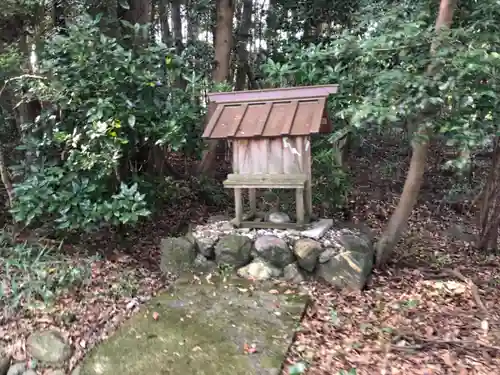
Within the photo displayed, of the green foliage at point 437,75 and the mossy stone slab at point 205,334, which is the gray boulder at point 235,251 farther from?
the green foliage at point 437,75

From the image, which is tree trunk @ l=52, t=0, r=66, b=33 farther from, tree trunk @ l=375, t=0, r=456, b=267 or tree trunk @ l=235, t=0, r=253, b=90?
tree trunk @ l=375, t=0, r=456, b=267

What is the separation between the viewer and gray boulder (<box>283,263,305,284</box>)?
4.23 meters

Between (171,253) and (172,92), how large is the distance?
190 centimetres

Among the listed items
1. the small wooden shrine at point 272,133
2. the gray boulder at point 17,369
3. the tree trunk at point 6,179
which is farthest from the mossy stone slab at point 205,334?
the tree trunk at point 6,179

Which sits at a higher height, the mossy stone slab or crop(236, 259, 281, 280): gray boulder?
crop(236, 259, 281, 280): gray boulder

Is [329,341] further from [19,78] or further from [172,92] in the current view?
[19,78]

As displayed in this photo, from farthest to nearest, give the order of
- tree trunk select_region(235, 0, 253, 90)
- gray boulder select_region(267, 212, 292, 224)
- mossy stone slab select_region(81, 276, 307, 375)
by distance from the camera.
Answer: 1. tree trunk select_region(235, 0, 253, 90)
2. gray boulder select_region(267, 212, 292, 224)
3. mossy stone slab select_region(81, 276, 307, 375)

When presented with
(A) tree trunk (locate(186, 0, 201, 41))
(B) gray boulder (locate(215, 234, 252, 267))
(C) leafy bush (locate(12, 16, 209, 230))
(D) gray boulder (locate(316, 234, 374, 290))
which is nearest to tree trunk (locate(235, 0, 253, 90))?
(A) tree trunk (locate(186, 0, 201, 41))

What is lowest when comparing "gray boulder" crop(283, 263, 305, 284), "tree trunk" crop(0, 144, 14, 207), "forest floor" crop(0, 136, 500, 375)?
"forest floor" crop(0, 136, 500, 375)

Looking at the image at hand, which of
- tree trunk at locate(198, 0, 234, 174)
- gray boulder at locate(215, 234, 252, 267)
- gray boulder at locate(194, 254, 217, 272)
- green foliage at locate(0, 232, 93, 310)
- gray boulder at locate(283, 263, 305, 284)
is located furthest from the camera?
tree trunk at locate(198, 0, 234, 174)

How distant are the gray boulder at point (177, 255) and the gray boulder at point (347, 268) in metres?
1.38

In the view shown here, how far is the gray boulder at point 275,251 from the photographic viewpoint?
4.24 meters

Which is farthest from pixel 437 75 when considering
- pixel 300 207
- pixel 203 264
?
pixel 203 264

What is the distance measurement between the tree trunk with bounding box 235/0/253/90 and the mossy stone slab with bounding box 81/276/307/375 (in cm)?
533
